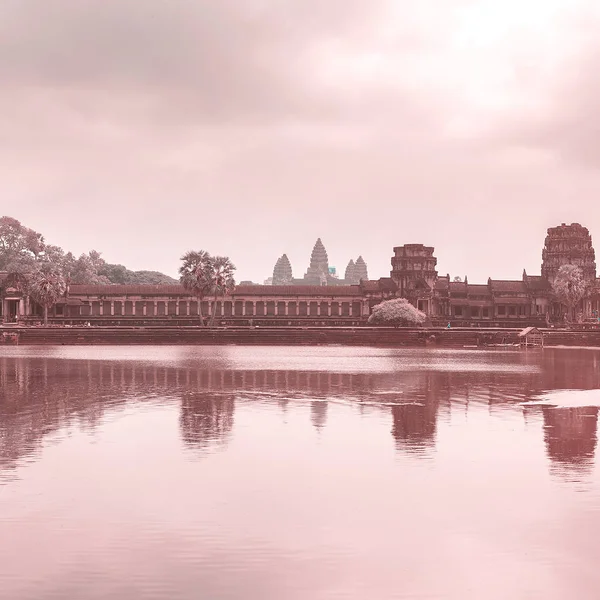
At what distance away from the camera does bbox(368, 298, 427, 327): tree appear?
92.4m

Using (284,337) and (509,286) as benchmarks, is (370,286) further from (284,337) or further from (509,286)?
(284,337)

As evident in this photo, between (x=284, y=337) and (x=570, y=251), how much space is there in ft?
208

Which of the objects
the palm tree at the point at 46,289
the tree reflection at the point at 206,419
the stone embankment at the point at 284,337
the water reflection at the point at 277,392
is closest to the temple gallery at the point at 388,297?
the palm tree at the point at 46,289

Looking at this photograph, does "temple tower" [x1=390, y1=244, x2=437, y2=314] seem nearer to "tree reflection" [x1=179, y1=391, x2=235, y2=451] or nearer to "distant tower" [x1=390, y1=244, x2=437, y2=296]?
"distant tower" [x1=390, y1=244, x2=437, y2=296]

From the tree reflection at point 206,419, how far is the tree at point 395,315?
200 ft

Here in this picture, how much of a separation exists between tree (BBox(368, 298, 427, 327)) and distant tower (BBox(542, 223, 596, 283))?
133ft

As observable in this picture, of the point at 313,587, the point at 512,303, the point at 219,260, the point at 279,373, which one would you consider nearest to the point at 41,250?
the point at 219,260

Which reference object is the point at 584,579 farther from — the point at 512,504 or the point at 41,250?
the point at 41,250

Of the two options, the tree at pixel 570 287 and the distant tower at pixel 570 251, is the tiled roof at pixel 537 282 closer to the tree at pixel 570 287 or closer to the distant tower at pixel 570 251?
the distant tower at pixel 570 251

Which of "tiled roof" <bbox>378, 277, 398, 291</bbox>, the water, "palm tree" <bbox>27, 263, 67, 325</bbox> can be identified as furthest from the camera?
"tiled roof" <bbox>378, 277, 398, 291</bbox>

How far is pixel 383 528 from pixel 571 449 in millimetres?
8346

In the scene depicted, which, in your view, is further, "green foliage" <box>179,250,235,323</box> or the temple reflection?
"green foliage" <box>179,250,235,323</box>

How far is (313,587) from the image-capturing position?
11109 mm

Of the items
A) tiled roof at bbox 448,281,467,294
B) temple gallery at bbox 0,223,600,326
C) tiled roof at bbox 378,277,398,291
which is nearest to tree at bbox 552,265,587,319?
temple gallery at bbox 0,223,600,326
